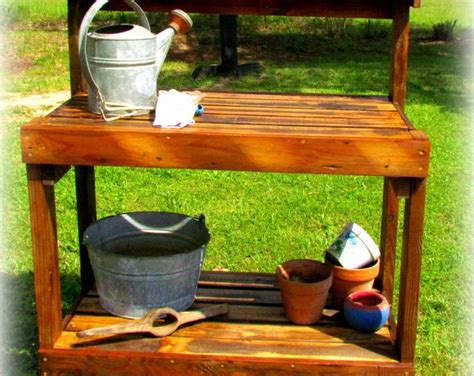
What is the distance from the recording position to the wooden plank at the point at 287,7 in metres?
2.95

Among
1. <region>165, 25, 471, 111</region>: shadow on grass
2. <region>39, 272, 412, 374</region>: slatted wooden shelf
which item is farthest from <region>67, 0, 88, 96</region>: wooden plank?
<region>165, 25, 471, 111</region>: shadow on grass

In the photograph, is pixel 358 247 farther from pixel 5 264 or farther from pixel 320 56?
pixel 320 56

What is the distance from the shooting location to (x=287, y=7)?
298 cm

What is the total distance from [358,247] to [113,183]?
2.43 m

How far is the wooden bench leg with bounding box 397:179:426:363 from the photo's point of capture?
2.44 meters

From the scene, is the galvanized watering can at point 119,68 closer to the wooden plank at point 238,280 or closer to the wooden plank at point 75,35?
the wooden plank at point 75,35

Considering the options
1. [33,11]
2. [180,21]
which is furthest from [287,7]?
[33,11]

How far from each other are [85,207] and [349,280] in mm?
1140

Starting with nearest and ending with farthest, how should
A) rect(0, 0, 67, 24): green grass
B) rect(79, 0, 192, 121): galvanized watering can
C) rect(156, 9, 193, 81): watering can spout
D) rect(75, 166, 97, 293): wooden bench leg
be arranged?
rect(79, 0, 192, 121): galvanized watering can < rect(156, 9, 193, 81): watering can spout < rect(75, 166, 97, 293): wooden bench leg < rect(0, 0, 67, 24): green grass

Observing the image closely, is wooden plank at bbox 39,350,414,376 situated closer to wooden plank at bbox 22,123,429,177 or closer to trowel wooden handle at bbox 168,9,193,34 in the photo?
wooden plank at bbox 22,123,429,177

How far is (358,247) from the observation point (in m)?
3.01

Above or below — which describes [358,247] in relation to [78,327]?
above

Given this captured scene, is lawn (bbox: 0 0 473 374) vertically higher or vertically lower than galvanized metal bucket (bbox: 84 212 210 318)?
lower

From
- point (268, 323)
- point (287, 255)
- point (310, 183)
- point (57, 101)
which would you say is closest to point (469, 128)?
point (310, 183)
